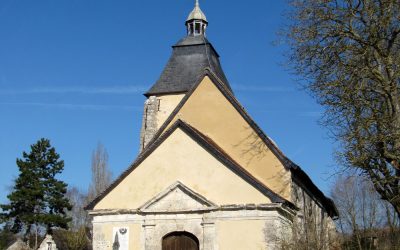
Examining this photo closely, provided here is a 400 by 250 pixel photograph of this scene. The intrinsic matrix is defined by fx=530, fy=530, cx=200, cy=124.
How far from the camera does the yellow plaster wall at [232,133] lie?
55.0 feet

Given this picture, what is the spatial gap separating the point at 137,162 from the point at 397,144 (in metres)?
8.02

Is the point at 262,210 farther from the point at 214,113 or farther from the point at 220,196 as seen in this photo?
the point at 214,113

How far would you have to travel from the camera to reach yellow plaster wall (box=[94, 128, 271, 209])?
1606 cm

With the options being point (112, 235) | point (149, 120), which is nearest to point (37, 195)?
point (149, 120)

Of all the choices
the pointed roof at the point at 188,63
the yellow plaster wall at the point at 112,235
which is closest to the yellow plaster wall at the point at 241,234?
the yellow plaster wall at the point at 112,235

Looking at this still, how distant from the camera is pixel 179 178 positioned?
16.8 m

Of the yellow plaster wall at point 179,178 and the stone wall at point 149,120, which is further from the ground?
the stone wall at point 149,120

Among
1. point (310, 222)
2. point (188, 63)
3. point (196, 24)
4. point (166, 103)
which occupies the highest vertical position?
point (196, 24)

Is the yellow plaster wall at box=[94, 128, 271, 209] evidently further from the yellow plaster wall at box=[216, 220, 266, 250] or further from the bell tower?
the bell tower

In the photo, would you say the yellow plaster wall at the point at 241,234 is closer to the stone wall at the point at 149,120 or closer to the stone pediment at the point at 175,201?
the stone pediment at the point at 175,201

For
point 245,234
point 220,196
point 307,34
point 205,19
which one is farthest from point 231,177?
point 205,19

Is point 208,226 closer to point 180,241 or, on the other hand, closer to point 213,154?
point 180,241

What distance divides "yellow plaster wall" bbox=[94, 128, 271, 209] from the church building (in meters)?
0.03

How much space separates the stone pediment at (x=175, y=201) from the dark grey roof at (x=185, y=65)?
15.4 meters
